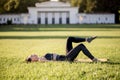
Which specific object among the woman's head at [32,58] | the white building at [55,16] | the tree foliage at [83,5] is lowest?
the white building at [55,16]

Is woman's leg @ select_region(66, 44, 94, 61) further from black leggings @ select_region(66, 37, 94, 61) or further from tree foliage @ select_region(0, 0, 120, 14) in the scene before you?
tree foliage @ select_region(0, 0, 120, 14)

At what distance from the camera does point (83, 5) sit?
103438 millimetres

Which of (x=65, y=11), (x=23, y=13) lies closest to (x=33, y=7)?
(x=23, y=13)

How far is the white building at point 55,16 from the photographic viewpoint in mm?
103438

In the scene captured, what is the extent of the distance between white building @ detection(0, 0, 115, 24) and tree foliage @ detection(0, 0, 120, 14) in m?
2.17

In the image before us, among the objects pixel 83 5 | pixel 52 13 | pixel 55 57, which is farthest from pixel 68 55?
pixel 52 13

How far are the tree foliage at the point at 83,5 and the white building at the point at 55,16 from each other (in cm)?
217

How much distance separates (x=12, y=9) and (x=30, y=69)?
97.7 meters

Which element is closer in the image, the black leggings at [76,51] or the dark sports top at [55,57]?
the black leggings at [76,51]

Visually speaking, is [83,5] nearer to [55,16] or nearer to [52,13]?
[55,16]

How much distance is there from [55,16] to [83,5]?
1062 centimetres

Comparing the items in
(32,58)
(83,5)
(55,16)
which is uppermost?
(32,58)

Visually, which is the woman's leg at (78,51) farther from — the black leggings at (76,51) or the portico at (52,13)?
the portico at (52,13)

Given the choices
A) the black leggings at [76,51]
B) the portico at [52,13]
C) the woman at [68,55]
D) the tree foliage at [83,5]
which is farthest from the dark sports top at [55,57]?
the portico at [52,13]
